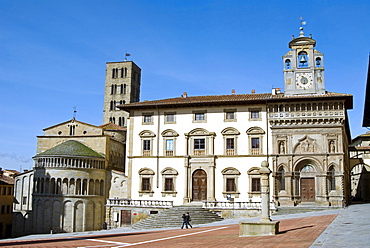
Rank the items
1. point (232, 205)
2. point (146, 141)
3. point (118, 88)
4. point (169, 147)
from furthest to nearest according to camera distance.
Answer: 1. point (118, 88)
2. point (146, 141)
3. point (169, 147)
4. point (232, 205)

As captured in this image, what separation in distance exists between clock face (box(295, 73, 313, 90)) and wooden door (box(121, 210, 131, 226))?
68.6 ft

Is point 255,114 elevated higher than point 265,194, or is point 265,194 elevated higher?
point 255,114

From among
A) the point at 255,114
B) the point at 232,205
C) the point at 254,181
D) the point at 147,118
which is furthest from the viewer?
the point at 147,118

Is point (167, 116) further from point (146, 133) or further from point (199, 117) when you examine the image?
point (199, 117)

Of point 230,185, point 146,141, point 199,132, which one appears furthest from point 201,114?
point 230,185

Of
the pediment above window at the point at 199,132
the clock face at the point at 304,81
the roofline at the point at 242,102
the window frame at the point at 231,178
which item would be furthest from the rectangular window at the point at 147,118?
the clock face at the point at 304,81

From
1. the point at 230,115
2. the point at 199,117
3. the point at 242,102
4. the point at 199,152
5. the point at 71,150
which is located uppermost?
the point at 242,102

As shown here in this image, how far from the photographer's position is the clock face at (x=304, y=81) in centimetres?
4000

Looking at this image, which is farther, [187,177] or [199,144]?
[199,144]

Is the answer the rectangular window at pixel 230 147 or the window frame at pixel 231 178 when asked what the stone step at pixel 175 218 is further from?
the rectangular window at pixel 230 147

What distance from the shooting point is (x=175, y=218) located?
1395 inches

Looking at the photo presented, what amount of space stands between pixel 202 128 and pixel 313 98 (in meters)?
11.2

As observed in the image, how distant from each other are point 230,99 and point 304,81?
24.4ft

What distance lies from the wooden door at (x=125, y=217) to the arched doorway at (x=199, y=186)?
21.9 ft
